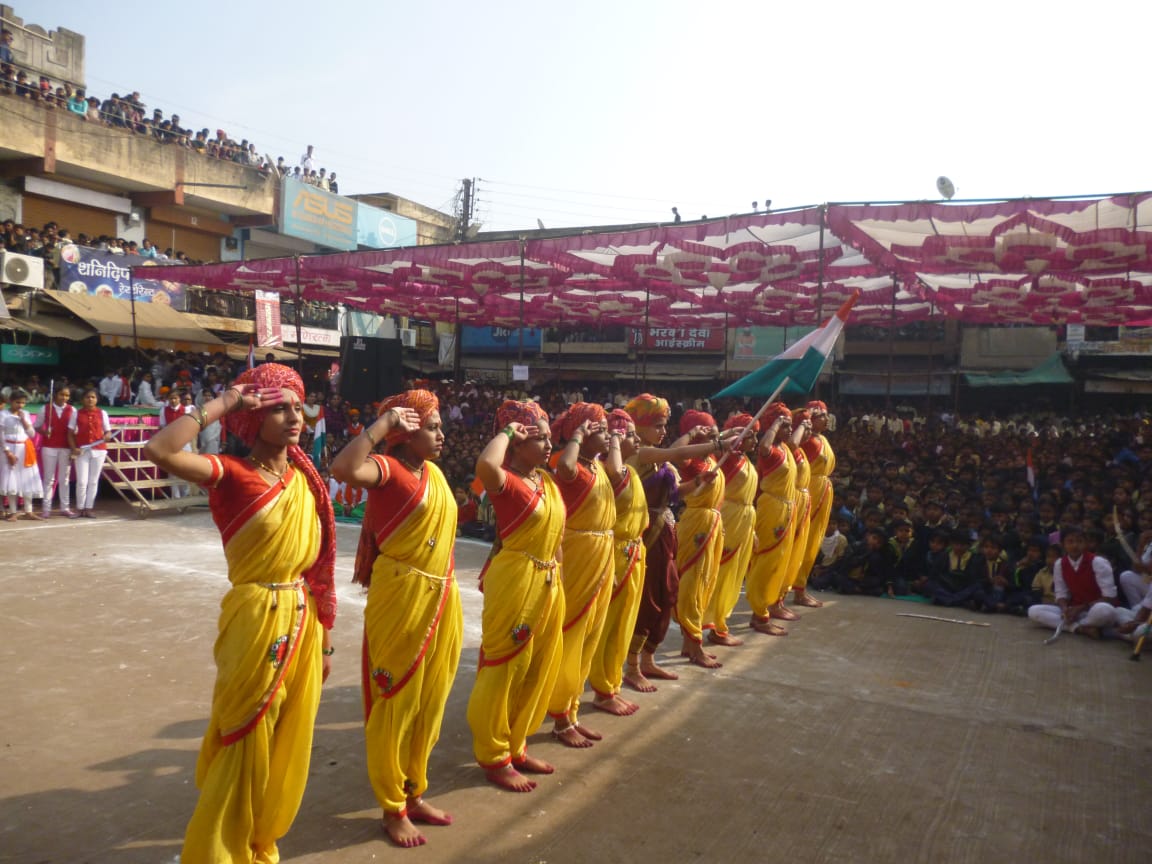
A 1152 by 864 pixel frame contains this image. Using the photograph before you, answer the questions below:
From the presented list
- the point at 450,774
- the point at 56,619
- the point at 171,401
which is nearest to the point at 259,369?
the point at 450,774

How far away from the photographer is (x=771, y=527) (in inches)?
281

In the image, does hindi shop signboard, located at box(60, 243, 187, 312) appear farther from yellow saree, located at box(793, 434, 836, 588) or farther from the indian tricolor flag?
yellow saree, located at box(793, 434, 836, 588)

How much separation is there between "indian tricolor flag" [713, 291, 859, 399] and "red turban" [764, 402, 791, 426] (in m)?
0.14

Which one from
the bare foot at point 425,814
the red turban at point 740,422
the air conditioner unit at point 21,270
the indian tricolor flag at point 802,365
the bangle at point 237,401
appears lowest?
the bare foot at point 425,814

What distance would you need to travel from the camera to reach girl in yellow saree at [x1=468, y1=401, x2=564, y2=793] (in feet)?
12.6

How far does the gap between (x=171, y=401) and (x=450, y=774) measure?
403 inches

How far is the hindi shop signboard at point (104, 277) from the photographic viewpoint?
1916 cm

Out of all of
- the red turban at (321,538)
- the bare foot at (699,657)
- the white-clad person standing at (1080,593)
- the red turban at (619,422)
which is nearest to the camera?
the red turban at (321,538)

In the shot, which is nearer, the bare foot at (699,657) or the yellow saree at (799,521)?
the bare foot at (699,657)

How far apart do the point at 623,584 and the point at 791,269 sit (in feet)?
26.6

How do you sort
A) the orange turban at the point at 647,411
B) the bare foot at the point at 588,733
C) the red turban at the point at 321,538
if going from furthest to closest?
the orange turban at the point at 647,411
the bare foot at the point at 588,733
the red turban at the point at 321,538

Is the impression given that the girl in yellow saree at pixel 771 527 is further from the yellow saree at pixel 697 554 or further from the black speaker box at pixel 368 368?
the black speaker box at pixel 368 368

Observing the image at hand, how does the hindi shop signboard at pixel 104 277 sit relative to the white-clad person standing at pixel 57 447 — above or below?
above

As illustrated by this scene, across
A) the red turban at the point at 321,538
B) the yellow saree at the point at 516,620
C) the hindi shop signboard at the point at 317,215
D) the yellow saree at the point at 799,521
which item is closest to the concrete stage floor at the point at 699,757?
the yellow saree at the point at 516,620
